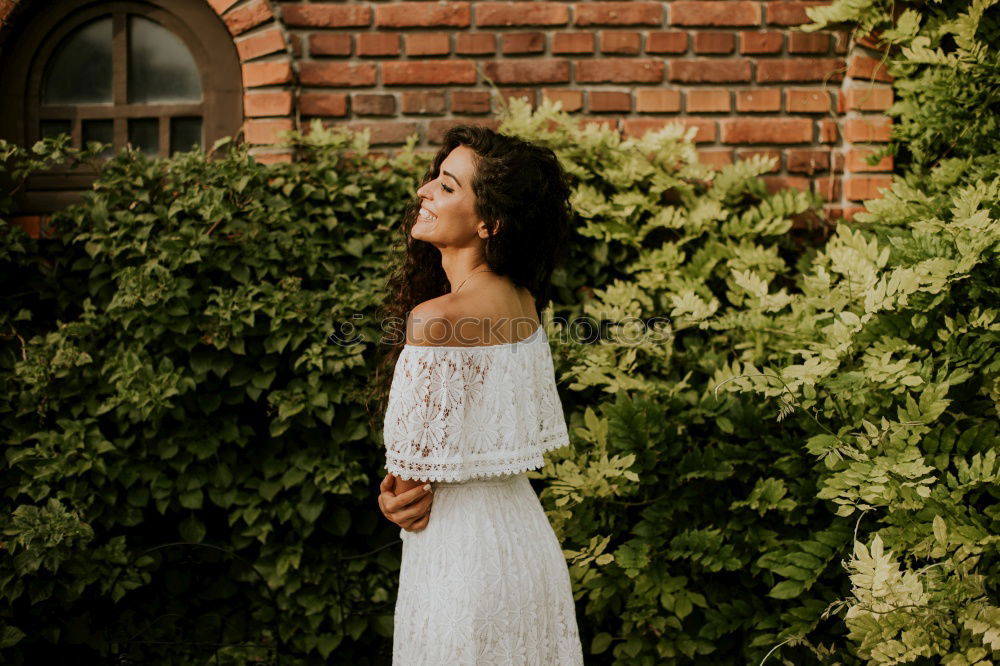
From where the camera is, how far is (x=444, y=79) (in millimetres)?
3484

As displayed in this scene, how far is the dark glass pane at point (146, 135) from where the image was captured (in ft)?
11.6

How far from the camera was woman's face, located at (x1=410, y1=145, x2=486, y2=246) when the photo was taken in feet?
6.28

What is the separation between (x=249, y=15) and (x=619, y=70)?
157 centimetres

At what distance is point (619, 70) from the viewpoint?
350cm

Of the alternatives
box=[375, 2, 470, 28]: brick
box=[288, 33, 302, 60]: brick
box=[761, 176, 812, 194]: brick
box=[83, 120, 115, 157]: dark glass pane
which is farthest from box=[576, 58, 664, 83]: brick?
box=[83, 120, 115, 157]: dark glass pane

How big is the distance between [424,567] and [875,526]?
1584mm

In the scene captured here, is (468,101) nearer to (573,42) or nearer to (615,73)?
(573,42)

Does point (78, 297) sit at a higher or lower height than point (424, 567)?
higher

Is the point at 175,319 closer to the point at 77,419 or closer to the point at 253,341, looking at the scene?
the point at 253,341

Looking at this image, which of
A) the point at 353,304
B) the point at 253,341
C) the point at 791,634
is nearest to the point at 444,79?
the point at 353,304

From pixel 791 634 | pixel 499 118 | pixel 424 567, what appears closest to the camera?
pixel 424 567

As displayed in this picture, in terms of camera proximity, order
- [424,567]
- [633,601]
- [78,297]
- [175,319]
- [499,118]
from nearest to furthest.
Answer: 1. [424,567]
2. [633,601]
3. [175,319]
4. [78,297]
5. [499,118]

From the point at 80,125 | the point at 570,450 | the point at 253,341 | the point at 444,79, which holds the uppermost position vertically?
the point at 444,79

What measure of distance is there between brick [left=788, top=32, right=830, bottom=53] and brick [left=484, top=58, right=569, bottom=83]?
969 mm
